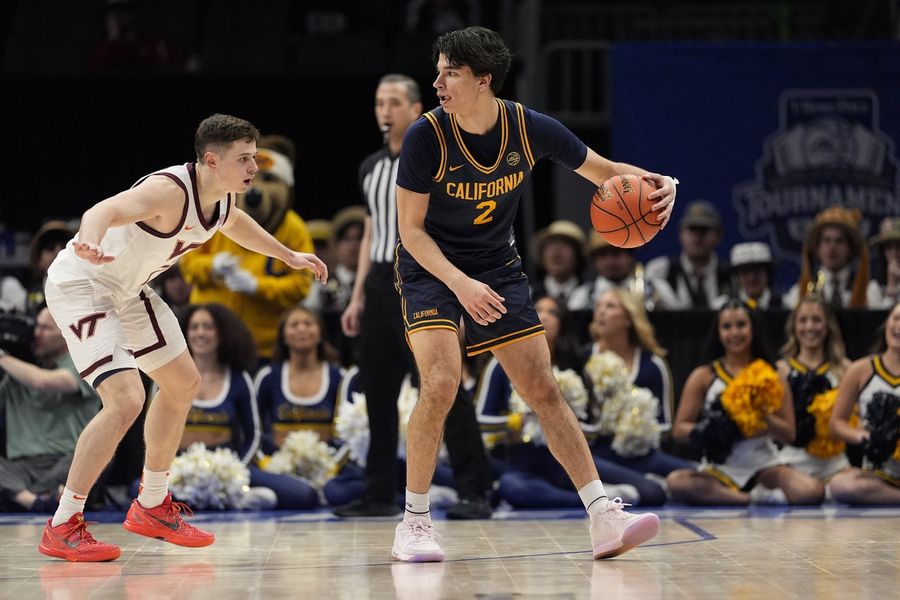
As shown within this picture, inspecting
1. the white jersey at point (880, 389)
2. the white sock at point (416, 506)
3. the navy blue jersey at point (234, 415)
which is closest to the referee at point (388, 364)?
the navy blue jersey at point (234, 415)

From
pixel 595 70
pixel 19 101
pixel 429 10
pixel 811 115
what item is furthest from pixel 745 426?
pixel 19 101

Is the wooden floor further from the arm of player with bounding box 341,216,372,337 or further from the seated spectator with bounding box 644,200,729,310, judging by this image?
the seated spectator with bounding box 644,200,729,310

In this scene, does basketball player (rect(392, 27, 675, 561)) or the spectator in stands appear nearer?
basketball player (rect(392, 27, 675, 561))

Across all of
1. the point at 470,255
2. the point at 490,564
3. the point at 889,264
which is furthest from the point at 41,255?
the point at 889,264

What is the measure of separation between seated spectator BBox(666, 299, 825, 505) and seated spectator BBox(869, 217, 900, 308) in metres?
1.61

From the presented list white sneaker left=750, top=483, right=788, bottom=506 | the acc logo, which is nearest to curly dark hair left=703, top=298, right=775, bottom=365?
white sneaker left=750, top=483, right=788, bottom=506

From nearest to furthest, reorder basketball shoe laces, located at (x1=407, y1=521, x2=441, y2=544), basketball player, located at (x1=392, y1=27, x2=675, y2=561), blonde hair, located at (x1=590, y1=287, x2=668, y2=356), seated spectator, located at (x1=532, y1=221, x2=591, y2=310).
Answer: basketball player, located at (x1=392, y1=27, x2=675, y2=561), basketball shoe laces, located at (x1=407, y1=521, x2=441, y2=544), blonde hair, located at (x1=590, y1=287, x2=668, y2=356), seated spectator, located at (x1=532, y1=221, x2=591, y2=310)

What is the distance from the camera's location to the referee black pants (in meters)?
6.72

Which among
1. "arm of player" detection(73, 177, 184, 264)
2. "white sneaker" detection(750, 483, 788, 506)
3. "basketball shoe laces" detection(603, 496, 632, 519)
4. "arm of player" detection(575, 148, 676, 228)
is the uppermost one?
"arm of player" detection(575, 148, 676, 228)

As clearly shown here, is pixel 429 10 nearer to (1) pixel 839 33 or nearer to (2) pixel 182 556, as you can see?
(1) pixel 839 33

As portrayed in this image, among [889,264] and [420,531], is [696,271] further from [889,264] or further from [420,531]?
[420,531]

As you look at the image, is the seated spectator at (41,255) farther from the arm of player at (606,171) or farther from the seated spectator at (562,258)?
the arm of player at (606,171)

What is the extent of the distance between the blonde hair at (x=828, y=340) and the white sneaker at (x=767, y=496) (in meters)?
0.84

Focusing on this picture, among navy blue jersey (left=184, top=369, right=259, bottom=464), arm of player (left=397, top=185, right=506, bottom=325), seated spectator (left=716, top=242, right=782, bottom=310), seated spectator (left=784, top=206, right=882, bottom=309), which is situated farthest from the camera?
seated spectator (left=716, top=242, right=782, bottom=310)
